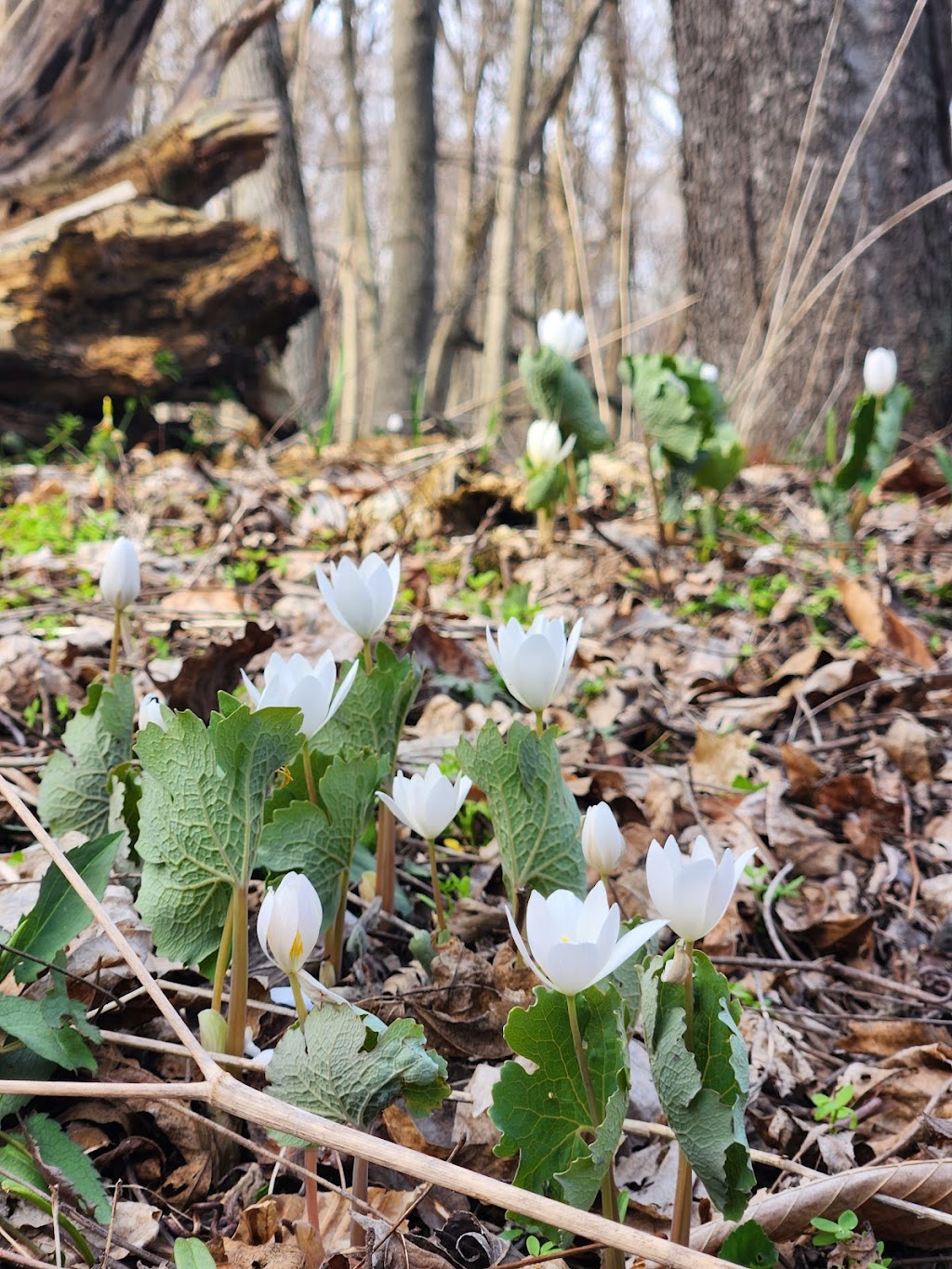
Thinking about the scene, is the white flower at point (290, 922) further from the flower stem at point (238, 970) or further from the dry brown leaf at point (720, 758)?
the dry brown leaf at point (720, 758)

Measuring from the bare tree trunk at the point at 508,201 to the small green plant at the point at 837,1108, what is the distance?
813 cm

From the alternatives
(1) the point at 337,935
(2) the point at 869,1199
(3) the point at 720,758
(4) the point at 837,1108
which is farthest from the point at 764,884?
(1) the point at 337,935

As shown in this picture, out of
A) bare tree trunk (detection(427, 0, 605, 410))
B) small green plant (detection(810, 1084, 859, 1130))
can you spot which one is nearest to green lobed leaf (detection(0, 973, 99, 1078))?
small green plant (detection(810, 1084, 859, 1130))

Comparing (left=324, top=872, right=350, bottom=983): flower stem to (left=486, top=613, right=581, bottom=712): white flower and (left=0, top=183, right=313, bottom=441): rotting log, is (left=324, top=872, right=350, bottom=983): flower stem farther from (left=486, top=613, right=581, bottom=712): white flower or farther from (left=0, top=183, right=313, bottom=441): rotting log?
(left=0, top=183, right=313, bottom=441): rotting log

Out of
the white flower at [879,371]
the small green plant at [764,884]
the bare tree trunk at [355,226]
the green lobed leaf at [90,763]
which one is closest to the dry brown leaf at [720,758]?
the small green plant at [764,884]

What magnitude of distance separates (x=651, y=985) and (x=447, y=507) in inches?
102

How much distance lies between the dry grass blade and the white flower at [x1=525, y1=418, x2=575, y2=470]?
2.11 metres

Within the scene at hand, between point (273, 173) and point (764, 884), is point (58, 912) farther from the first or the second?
point (273, 173)

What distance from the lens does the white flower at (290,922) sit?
923 millimetres

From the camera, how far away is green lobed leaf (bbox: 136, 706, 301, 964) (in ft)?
3.29

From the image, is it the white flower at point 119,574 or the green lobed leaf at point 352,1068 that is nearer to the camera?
the green lobed leaf at point 352,1068

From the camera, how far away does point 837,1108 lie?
48.7 inches

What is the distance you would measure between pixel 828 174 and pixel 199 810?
3.67 m

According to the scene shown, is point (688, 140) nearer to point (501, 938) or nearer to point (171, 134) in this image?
point (171, 134)
